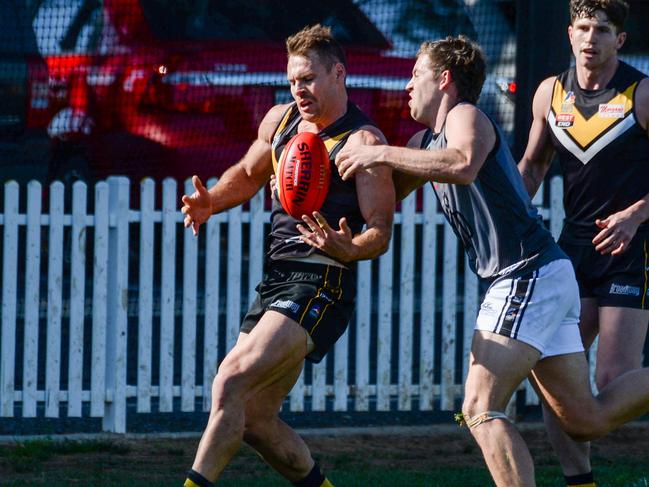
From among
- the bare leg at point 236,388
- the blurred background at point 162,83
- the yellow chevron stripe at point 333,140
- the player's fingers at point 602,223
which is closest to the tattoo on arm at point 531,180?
the player's fingers at point 602,223

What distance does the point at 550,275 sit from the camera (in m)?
5.00

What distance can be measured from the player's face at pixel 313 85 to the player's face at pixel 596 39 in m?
1.10

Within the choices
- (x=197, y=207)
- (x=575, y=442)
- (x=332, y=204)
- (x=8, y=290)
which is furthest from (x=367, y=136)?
(x=8, y=290)

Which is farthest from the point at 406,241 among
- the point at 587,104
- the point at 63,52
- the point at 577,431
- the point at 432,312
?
the point at 63,52

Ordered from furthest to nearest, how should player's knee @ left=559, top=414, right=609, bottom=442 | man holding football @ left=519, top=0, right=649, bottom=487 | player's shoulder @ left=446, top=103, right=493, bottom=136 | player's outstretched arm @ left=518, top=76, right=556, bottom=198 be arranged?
player's outstretched arm @ left=518, top=76, right=556, bottom=198 → man holding football @ left=519, top=0, right=649, bottom=487 → player's knee @ left=559, top=414, right=609, bottom=442 → player's shoulder @ left=446, top=103, right=493, bottom=136

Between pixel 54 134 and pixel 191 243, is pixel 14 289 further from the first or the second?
pixel 54 134

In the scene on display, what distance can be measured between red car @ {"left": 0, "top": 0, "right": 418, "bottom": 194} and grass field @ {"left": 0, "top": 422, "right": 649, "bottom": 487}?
9.49 ft

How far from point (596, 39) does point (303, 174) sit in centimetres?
146

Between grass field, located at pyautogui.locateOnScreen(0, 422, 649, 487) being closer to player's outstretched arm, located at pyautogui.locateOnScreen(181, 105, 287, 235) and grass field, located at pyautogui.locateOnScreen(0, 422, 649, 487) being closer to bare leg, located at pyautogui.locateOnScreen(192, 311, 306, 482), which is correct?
bare leg, located at pyautogui.locateOnScreen(192, 311, 306, 482)

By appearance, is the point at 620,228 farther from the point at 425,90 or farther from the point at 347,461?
the point at 347,461

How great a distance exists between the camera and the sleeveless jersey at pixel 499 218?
195 inches

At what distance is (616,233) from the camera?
5375 millimetres

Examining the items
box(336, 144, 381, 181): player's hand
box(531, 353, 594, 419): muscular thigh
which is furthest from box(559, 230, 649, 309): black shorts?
box(336, 144, 381, 181): player's hand

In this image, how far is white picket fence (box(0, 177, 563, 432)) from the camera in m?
7.52
